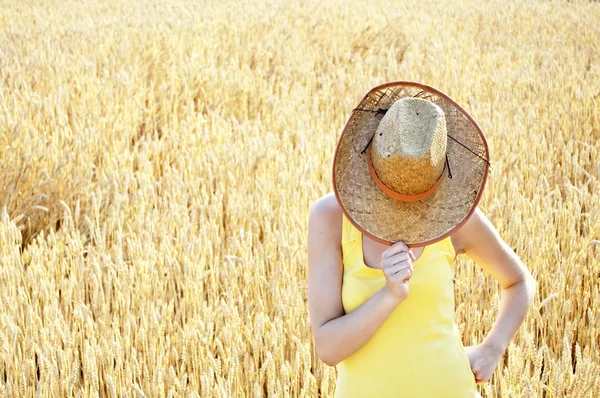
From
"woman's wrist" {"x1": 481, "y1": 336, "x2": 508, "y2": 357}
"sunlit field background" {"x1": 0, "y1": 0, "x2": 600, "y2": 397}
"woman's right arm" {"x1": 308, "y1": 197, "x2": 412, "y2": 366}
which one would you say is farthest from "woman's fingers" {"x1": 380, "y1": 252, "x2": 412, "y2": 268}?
"sunlit field background" {"x1": 0, "y1": 0, "x2": 600, "y2": 397}

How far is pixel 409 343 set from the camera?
124 cm

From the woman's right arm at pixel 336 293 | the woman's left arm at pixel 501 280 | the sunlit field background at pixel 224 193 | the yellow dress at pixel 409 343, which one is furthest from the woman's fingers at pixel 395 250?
the sunlit field background at pixel 224 193

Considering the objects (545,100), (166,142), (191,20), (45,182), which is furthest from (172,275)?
(191,20)

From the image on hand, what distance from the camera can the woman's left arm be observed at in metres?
1.37

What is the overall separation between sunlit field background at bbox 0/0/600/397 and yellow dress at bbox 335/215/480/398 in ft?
1.16

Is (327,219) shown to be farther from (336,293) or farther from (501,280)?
(501,280)

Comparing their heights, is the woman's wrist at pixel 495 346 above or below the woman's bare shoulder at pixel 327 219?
below

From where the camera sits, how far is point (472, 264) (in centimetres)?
230

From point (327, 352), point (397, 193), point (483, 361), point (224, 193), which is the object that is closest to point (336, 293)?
point (327, 352)

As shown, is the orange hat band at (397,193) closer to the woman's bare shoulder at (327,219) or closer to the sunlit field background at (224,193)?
the woman's bare shoulder at (327,219)

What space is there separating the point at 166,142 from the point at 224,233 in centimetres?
116

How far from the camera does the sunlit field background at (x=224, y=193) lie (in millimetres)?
1818

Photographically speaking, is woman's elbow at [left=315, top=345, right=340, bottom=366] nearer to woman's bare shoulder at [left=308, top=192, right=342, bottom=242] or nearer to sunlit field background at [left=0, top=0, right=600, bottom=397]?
woman's bare shoulder at [left=308, top=192, right=342, bottom=242]

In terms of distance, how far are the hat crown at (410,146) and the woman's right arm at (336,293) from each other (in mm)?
119
